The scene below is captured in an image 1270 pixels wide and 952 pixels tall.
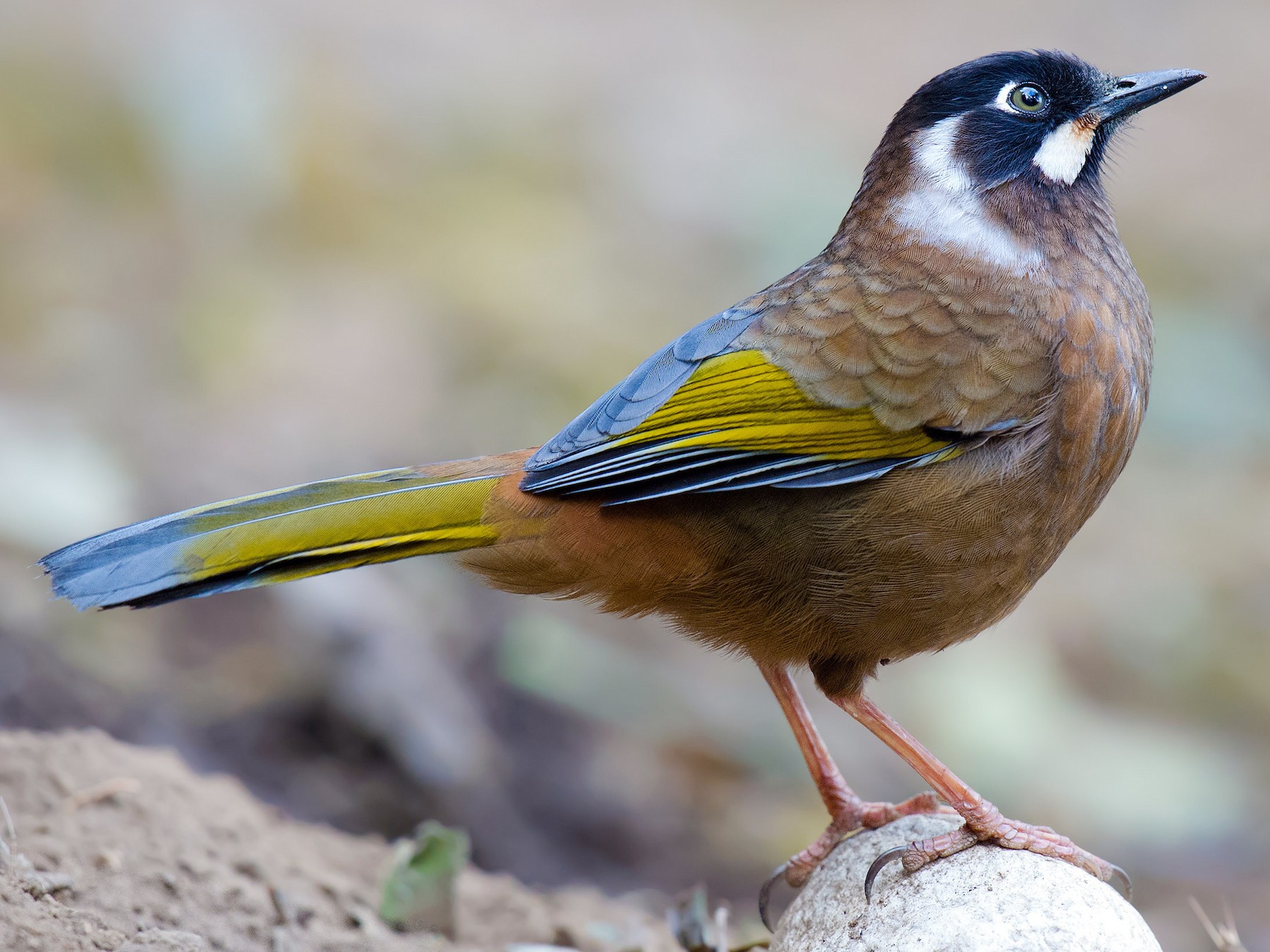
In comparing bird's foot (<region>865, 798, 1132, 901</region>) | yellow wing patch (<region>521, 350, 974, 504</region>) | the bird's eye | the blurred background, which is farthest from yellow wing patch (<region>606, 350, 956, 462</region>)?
the blurred background

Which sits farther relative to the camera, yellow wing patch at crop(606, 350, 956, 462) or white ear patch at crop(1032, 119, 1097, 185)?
white ear patch at crop(1032, 119, 1097, 185)

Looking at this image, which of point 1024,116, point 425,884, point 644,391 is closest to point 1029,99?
point 1024,116

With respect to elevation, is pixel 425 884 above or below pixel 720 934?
above

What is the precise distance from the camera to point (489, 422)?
7.24m

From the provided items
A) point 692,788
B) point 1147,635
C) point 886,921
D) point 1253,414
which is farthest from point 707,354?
point 1253,414

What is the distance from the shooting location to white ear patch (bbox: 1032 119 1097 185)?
3.71 m

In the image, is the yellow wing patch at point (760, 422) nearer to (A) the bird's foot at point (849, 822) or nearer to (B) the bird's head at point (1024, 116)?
(B) the bird's head at point (1024, 116)

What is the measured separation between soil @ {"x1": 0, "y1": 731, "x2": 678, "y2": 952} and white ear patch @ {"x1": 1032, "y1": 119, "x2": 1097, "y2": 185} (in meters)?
2.40

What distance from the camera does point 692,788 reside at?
5.56m

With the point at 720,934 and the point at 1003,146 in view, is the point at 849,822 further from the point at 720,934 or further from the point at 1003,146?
the point at 1003,146

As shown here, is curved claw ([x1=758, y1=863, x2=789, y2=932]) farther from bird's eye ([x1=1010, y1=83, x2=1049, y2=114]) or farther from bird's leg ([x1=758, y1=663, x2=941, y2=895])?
bird's eye ([x1=1010, y1=83, x2=1049, y2=114])

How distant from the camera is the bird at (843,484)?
10.6ft

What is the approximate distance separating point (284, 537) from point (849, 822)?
1.62 metres

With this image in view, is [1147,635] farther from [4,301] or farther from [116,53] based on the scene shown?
[116,53]
